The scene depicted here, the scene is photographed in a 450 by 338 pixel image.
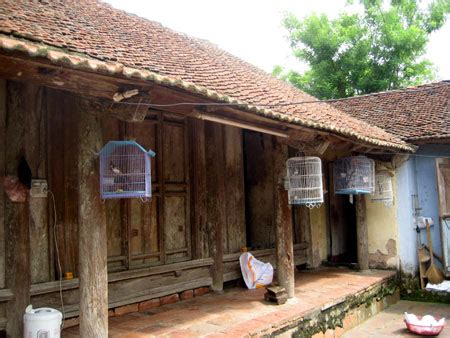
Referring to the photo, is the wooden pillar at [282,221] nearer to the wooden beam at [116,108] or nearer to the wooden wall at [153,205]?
the wooden wall at [153,205]

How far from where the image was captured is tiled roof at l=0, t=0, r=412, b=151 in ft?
11.7

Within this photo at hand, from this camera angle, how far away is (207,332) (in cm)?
501

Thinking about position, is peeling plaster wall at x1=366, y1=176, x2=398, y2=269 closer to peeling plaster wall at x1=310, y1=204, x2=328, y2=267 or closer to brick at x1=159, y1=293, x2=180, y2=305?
peeling plaster wall at x1=310, y1=204, x2=328, y2=267

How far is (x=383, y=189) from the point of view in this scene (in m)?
9.48

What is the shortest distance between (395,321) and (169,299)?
13.0ft

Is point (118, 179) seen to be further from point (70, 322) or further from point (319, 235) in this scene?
point (319, 235)

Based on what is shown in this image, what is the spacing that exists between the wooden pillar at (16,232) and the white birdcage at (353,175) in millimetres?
5742

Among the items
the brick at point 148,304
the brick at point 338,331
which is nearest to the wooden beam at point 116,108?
the brick at point 148,304

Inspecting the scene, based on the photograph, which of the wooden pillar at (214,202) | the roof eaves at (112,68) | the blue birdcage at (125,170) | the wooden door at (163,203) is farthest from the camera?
the wooden pillar at (214,202)

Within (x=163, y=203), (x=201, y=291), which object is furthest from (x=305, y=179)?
(x=201, y=291)

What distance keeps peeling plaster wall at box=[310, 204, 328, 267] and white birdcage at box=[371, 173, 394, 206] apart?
122cm

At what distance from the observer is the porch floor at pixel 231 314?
16.6 ft

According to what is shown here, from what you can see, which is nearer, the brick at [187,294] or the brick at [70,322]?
the brick at [70,322]

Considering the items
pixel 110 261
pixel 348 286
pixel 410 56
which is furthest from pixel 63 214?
pixel 410 56
